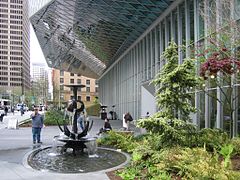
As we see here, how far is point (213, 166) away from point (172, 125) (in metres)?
3.59

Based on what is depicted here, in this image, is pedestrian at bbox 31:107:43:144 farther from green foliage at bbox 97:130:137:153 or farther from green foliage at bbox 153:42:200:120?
green foliage at bbox 153:42:200:120

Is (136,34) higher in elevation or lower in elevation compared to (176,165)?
higher

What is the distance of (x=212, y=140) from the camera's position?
→ 35.7ft

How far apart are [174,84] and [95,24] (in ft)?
71.5

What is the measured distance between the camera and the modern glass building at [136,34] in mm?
15906

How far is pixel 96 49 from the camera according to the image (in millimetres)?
44500

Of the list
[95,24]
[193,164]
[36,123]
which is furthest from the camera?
[95,24]

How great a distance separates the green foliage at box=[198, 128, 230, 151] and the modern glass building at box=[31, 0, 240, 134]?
1.51m

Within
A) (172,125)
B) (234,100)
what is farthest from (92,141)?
(234,100)

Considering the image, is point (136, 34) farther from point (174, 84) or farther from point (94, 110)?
point (94, 110)

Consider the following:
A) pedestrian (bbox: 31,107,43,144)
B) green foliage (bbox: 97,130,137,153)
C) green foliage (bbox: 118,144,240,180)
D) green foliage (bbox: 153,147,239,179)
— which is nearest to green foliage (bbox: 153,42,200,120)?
green foliage (bbox: 118,144,240,180)

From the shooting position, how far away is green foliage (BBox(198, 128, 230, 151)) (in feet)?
35.0

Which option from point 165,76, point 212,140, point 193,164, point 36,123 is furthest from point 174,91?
point 36,123

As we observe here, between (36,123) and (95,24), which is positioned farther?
(95,24)
